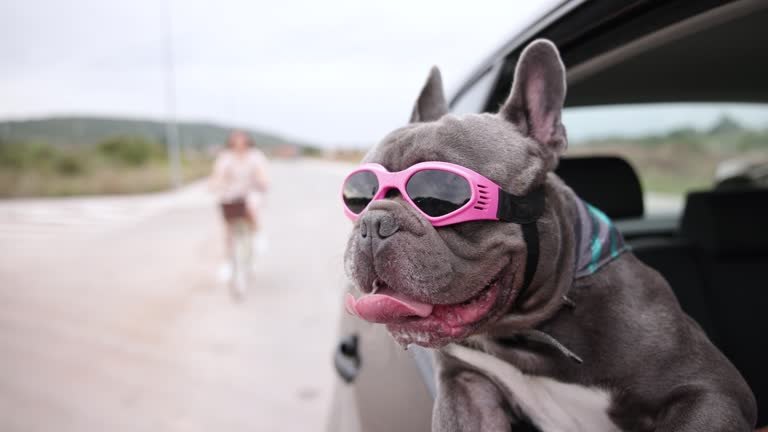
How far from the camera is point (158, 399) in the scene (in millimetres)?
4102

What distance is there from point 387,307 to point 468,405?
417mm

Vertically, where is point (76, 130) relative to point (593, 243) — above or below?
below

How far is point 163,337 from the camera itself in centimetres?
544

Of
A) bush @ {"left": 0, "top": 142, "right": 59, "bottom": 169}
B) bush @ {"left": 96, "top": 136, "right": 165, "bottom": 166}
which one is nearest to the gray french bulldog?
bush @ {"left": 0, "top": 142, "right": 59, "bottom": 169}

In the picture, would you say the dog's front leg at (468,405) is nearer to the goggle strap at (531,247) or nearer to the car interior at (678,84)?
the car interior at (678,84)

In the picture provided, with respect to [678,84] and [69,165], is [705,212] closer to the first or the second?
[678,84]

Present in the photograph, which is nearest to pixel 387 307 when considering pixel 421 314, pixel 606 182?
pixel 421 314

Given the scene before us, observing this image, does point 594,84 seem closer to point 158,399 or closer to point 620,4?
point 620,4

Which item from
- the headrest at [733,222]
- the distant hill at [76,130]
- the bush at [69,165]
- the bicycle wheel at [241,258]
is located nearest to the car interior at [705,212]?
the headrest at [733,222]

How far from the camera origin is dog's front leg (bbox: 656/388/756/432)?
1310 mm

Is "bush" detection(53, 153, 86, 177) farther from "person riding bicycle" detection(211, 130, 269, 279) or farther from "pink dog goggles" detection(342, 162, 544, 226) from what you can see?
"pink dog goggles" detection(342, 162, 544, 226)

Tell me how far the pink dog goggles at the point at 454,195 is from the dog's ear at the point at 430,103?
19.7 inches

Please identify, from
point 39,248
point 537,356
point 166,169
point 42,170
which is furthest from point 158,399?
point 166,169

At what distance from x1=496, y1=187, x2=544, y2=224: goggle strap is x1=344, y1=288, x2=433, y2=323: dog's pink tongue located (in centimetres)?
29
